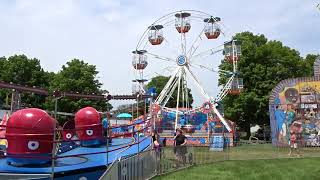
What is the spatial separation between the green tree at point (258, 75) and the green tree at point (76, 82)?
15639mm

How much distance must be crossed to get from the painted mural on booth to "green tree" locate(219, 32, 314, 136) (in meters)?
16.2

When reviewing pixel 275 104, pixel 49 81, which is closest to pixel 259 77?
pixel 275 104

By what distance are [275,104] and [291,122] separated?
6.15 ft

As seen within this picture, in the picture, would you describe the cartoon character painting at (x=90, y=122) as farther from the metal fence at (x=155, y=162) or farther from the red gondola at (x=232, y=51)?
the red gondola at (x=232, y=51)

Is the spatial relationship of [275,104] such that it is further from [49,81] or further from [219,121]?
[49,81]

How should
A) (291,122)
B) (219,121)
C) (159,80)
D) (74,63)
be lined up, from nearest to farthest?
(291,122)
(219,121)
(74,63)
(159,80)

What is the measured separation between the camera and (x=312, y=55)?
65750 millimetres

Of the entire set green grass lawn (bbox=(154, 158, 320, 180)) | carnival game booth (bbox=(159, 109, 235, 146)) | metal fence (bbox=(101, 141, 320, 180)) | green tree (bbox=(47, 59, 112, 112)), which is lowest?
green grass lawn (bbox=(154, 158, 320, 180))

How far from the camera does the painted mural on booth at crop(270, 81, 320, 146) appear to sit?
33625mm

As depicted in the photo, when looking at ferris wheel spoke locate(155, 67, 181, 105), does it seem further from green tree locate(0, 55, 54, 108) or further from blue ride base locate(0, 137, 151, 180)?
blue ride base locate(0, 137, 151, 180)

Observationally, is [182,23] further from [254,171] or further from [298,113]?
[254,171]

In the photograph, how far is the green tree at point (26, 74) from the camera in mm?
57312

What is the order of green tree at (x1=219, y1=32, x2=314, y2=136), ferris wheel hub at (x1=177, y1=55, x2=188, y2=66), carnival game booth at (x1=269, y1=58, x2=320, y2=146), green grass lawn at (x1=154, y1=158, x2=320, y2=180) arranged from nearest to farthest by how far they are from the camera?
green grass lawn at (x1=154, y1=158, x2=320, y2=180), carnival game booth at (x1=269, y1=58, x2=320, y2=146), ferris wheel hub at (x1=177, y1=55, x2=188, y2=66), green tree at (x1=219, y1=32, x2=314, y2=136)

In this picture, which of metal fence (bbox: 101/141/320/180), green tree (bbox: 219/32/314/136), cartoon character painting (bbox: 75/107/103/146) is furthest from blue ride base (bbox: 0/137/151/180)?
green tree (bbox: 219/32/314/136)
